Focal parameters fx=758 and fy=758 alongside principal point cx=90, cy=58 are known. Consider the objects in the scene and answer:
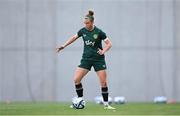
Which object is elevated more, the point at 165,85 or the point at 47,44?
the point at 47,44

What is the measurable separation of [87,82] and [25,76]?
6.37ft

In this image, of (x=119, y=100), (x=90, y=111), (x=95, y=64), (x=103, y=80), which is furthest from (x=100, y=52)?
(x=119, y=100)

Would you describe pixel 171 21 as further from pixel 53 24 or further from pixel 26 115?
pixel 26 115

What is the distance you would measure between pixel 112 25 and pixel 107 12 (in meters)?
0.43

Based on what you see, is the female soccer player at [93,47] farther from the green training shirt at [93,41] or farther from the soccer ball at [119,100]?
the soccer ball at [119,100]

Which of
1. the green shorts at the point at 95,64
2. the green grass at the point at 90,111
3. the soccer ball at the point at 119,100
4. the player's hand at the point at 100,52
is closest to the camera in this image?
the green grass at the point at 90,111

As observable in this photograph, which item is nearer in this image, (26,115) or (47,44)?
(26,115)

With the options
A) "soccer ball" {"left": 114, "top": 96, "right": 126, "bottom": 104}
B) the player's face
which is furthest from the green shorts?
"soccer ball" {"left": 114, "top": 96, "right": 126, "bottom": 104}

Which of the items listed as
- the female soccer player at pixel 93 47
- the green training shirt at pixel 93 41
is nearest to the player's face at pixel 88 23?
the female soccer player at pixel 93 47

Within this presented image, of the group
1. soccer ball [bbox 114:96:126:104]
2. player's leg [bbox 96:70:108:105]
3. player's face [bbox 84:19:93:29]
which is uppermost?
player's face [bbox 84:19:93:29]

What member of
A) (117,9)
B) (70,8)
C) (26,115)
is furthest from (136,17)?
(26,115)

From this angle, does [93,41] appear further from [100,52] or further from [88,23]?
[88,23]

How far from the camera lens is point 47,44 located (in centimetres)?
2352

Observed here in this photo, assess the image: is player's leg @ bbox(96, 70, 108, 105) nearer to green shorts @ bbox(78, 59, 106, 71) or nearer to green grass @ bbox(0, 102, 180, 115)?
green shorts @ bbox(78, 59, 106, 71)
